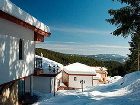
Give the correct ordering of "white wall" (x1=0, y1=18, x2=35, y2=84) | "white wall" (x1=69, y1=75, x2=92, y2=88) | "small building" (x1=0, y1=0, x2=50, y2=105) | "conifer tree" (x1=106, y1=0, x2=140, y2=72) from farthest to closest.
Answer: "white wall" (x1=69, y1=75, x2=92, y2=88) → "conifer tree" (x1=106, y1=0, x2=140, y2=72) → "white wall" (x1=0, y1=18, x2=35, y2=84) → "small building" (x1=0, y1=0, x2=50, y2=105)

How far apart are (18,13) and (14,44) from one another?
2.41m

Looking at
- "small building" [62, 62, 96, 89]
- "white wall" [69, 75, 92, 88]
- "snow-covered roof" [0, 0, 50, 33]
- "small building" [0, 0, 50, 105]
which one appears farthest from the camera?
"white wall" [69, 75, 92, 88]

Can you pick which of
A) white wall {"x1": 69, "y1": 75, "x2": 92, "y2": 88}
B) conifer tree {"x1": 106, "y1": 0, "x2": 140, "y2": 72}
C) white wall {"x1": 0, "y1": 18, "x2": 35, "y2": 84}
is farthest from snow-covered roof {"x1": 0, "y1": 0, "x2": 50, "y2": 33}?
white wall {"x1": 69, "y1": 75, "x2": 92, "y2": 88}

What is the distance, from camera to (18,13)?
14969mm

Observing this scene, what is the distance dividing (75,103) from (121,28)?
21.0 feet

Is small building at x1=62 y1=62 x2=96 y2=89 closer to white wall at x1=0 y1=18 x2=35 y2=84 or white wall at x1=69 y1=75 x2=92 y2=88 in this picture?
white wall at x1=69 y1=75 x2=92 y2=88

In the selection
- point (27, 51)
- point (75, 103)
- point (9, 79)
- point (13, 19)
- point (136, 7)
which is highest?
point (136, 7)

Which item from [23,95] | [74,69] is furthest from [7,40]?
[74,69]

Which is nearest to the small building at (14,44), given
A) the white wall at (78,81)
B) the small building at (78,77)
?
the small building at (78,77)

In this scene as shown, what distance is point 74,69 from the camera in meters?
47.8

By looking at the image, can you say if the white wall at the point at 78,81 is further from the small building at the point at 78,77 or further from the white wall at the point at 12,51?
the white wall at the point at 12,51

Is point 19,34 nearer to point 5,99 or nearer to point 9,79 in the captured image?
point 9,79

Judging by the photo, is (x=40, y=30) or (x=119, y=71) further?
(x=119, y=71)

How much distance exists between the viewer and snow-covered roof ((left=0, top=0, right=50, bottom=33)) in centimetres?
1263
